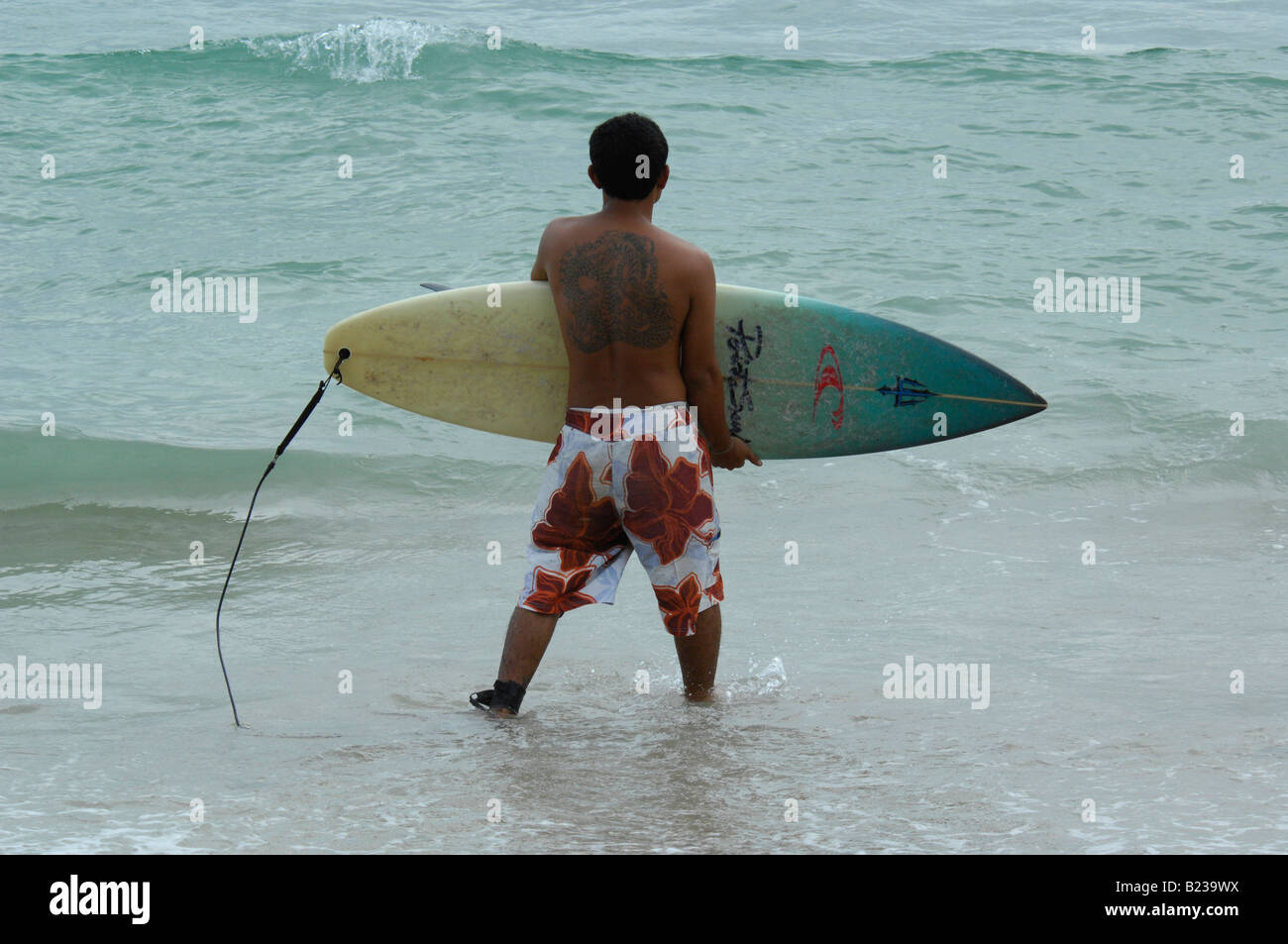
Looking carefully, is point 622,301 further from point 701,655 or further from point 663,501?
point 701,655

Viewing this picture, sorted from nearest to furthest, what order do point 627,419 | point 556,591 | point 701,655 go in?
1. point 627,419
2. point 556,591
3. point 701,655

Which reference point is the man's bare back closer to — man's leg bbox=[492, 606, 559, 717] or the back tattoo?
the back tattoo

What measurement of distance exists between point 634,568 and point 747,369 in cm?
140

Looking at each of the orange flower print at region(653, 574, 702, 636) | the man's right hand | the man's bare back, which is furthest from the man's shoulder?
the orange flower print at region(653, 574, 702, 636)

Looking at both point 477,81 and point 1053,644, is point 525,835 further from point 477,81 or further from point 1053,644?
Answer: point 477,81

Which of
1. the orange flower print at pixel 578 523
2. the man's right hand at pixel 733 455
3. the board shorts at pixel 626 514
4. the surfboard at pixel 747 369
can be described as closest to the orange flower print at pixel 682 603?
the board shorts at pixel 626 514

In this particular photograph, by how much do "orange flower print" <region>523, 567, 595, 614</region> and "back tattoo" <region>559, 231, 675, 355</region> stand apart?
54 cm

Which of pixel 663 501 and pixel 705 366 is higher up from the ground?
pixel 705 366

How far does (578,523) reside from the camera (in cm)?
306

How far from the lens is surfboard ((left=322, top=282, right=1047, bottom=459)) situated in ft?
11.6

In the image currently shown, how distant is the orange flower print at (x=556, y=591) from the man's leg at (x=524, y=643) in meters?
0.02

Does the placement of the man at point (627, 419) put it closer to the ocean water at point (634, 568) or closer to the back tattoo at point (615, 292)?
the back tattoo at point (615, 292)

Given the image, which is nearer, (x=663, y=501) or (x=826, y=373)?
(x=663, y=501)

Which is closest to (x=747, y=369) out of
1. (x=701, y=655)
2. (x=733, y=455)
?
(x=733, y=455)
